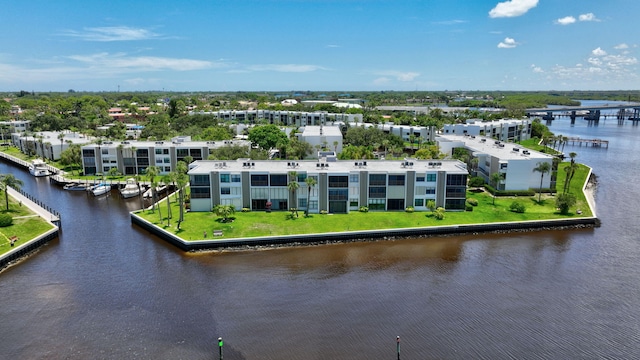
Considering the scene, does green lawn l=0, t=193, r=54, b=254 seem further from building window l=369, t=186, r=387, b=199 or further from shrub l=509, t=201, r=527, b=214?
shrub l=509, t=201, r=527, b=214

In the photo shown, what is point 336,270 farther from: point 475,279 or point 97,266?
point 97,266

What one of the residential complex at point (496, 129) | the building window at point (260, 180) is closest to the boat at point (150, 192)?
the building window at point (260, 180)

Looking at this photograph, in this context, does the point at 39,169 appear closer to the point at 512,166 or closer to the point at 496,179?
the point at 496,179

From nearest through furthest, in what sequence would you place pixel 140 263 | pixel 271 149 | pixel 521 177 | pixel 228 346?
pixel 228 346 < pixel 140 263 < pixel 521 177 < pixel 271 149

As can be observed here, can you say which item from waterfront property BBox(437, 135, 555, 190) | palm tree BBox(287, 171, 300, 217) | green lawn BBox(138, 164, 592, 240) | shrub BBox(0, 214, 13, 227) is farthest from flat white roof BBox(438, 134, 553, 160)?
shrub BBox(0, 214, 13, 227)

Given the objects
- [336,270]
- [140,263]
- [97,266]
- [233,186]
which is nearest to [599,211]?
[336,270]

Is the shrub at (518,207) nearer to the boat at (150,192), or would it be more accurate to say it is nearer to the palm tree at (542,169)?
the palm tree at (542,169)

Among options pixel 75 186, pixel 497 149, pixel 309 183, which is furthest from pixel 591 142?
pixel 75 186
